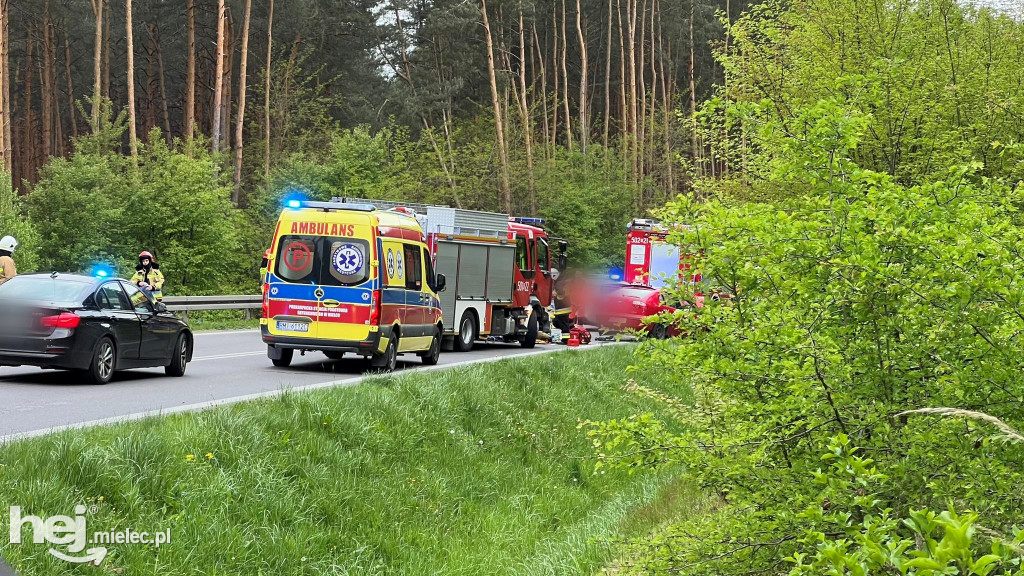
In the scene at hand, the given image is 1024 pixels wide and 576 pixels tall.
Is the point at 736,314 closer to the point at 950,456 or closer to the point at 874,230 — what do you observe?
the point at 874,230

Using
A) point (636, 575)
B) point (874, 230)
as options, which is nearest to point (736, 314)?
point (874, 230)

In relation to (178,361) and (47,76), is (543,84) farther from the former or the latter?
(178,361)

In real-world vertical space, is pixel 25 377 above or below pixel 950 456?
below

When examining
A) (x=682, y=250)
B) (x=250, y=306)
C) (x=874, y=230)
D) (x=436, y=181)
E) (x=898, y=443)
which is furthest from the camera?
(x=436, y=181)

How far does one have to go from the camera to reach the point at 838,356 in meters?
5.11

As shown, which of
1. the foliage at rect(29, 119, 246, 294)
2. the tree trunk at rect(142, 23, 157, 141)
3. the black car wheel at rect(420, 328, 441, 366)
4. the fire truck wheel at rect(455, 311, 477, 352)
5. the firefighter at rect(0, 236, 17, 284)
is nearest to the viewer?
the firefighter at rect(0, 236, 17, 284)

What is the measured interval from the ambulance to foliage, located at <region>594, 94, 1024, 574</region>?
11105 mm

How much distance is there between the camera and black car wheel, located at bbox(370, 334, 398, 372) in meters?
17.4

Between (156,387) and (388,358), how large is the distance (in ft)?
14.0

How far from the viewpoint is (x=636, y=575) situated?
5.70m

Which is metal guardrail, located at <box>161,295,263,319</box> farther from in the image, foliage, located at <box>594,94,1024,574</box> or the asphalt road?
foliage, located at <box>594,94,1024,574</box>

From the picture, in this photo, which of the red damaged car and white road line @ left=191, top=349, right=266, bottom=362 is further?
the red damaged car

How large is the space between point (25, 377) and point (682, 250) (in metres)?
11.2

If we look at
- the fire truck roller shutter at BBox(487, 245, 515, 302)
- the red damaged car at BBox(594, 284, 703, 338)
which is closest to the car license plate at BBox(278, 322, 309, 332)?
the fire truck roller shutter at BBox(487, 245, 515, 302)
